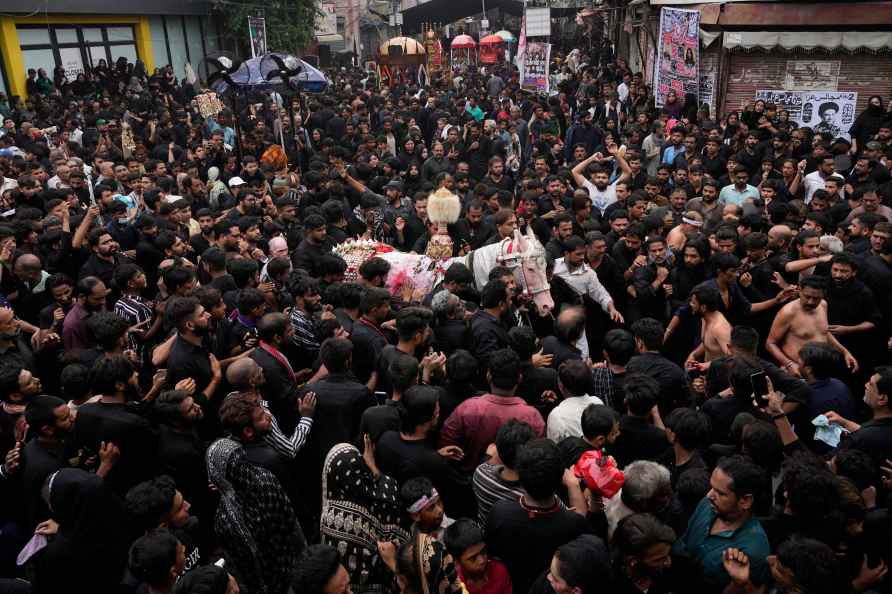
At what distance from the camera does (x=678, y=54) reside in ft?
43.0

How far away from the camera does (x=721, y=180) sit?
9.08 meters

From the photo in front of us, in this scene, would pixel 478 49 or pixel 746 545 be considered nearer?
pixel 746 545

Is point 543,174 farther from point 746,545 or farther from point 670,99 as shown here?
point 746,545

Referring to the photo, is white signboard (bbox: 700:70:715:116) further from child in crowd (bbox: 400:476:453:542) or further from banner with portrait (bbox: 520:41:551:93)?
child in crowd (bbox: 400:476:453:542)

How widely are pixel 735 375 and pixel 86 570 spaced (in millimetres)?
3539

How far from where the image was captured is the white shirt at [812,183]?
8.40 m

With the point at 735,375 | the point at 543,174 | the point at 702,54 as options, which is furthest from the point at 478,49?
the point at 735,375

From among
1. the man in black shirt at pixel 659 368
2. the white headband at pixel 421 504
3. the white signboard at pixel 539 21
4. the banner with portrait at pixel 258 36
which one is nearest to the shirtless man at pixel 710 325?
the man in black shirt at pixel 659 368

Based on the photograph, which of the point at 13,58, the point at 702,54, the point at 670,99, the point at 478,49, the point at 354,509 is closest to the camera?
the point at 354,509

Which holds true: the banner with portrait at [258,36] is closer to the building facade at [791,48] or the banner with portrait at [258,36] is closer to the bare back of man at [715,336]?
the building facade at [791,48]

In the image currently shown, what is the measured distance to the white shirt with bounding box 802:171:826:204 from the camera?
840 centimetres

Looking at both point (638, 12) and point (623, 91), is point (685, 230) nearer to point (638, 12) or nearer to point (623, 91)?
point (623, 91)

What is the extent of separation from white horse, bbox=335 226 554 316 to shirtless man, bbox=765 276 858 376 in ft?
5.82

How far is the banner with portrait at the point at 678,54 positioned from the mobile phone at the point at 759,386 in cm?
1049
